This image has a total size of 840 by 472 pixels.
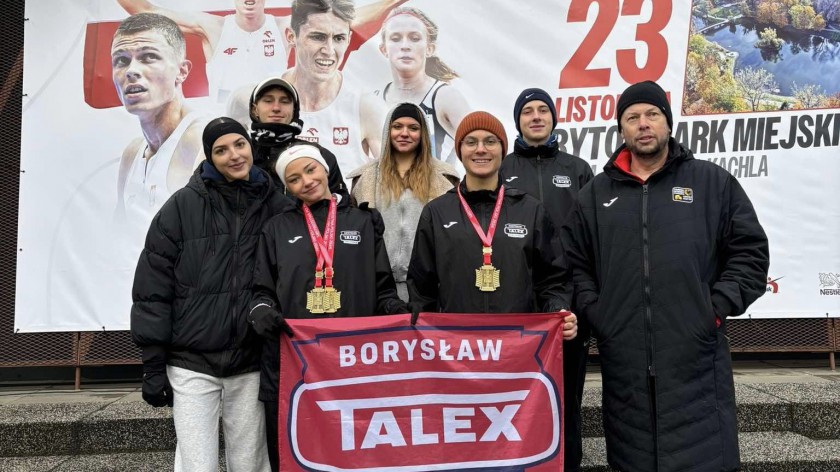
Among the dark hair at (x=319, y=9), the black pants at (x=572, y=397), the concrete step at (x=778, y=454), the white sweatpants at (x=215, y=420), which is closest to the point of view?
the white sweatpants at (x=215, y=420)

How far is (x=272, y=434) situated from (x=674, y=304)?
187 centimetres

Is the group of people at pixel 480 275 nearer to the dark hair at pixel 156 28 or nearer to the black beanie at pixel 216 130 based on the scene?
the black beanie at pixel 216 130

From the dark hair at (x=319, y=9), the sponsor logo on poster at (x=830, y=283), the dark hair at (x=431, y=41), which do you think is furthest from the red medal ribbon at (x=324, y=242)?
the sponsor logo on poster at (x=830, y=283)

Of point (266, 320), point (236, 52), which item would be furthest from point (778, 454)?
point (236, 52)

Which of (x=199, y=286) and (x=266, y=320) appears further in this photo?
(x=199, y=286)

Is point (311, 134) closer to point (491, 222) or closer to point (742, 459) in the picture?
point (491, 222)

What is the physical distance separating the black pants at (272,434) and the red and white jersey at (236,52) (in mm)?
3192

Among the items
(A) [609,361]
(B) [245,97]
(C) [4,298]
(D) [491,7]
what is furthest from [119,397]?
(D) [491,7]

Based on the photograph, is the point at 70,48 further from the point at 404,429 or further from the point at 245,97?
the point at 404,429

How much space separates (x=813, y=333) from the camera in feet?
18.2

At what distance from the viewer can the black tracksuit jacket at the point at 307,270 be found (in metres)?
2.89

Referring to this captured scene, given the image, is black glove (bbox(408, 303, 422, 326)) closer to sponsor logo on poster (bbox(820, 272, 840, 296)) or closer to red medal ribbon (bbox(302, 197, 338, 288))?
red medal ribbon (bbox(302, 197, 338, 288))

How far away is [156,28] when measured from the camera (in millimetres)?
5309

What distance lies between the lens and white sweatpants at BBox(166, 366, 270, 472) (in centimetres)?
283
